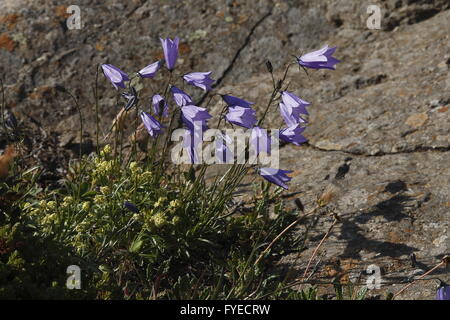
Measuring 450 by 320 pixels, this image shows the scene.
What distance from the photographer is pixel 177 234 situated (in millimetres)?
3844

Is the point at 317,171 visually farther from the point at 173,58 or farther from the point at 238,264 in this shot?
the point at 173,58

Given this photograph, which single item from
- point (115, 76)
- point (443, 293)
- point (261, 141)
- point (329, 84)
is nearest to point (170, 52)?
point (115, 76)

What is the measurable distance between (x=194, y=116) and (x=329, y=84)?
1990 mm

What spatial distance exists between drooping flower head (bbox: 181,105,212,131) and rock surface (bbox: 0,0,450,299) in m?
0.97

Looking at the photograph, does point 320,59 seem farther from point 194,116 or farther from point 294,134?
point 194,116

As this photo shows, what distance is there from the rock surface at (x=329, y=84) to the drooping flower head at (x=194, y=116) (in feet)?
3.19

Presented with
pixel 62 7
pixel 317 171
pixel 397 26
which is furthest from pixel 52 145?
pixel 397 26

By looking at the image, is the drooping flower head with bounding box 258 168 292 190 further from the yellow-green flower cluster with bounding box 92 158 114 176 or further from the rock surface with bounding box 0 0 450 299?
the yellow-green flower cluster with bounding box 92 158 114 176

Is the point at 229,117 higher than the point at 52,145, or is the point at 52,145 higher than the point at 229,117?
the point at 229,117

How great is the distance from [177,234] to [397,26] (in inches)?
114

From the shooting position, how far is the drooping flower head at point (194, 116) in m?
3.58

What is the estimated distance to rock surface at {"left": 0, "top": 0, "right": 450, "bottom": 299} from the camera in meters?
3.92

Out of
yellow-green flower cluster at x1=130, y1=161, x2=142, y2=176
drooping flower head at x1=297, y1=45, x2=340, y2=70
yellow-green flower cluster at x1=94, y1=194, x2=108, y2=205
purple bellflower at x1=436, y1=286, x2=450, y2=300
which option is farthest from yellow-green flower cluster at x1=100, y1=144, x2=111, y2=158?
purple bellflower at x1=436, y1=286, x2=450, y2=300

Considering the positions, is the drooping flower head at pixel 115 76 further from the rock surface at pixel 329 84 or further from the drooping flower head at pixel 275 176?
the rock surface at pixel 329 84
